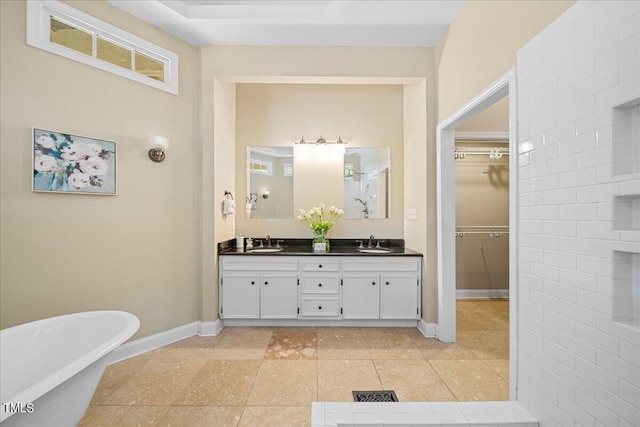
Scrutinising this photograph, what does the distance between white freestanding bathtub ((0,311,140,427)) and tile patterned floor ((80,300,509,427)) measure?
0.45m

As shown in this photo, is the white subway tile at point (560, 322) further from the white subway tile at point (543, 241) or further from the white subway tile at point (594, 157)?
the white subway tile at point (594, 157)

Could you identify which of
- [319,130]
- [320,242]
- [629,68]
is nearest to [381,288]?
[320,242]

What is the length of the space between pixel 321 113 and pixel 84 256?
3030 mm

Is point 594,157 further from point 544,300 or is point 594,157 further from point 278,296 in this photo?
point 278,296

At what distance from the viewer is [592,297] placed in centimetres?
126

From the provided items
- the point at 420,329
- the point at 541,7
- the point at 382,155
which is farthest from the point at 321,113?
the point at 420,329

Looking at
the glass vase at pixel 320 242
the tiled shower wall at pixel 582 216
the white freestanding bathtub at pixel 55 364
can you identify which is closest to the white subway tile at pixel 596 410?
the tiled shower wall at pixel 582 216

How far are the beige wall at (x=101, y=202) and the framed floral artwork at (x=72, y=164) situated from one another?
55mm

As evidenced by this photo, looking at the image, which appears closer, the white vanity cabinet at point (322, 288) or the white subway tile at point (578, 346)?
the white subway tile at point (578, 346)

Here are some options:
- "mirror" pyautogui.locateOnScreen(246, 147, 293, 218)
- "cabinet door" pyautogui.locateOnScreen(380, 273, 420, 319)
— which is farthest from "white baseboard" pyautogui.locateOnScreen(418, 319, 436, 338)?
"mirror" pyautogui.locateOnScreen(246, 147, 293, 218)

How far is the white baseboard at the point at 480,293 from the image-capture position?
440 centimetres

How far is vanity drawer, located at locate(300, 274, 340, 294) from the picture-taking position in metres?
3.29

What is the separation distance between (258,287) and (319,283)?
27.2 inches

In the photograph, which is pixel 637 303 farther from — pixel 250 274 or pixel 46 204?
pixel 46 204
